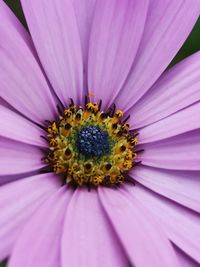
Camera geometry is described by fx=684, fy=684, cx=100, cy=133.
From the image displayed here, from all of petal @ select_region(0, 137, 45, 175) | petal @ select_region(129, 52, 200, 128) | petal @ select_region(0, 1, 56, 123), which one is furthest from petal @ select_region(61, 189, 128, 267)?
petal @ select_region(129, 52, 200, 128)

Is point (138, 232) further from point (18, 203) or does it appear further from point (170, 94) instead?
point (170, 94)

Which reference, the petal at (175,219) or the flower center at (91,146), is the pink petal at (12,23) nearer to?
the flower center at (91,146)

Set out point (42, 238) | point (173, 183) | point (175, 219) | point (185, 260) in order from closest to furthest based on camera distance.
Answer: point (42, 238)
point (185, 260)
point (175, 219)
point (173, 183)

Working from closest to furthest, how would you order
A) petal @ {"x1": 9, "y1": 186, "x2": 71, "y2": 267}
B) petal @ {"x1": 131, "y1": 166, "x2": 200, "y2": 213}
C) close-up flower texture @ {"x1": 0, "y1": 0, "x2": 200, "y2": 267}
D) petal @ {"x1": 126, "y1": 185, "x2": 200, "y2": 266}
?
petal @ {"x1": 9, "y1": 186, "x2": 71, "y2": 267} → close-up flower texture @ {"x1": 0, "y1": 0, "x2": 200, "y2": 267} → petal @ {"x1": 126, "y1": 185, "x2": 200, "y2": 266} → petal @ {"x1": 131, "y1": 166, "x2": 200, "y2": 213}

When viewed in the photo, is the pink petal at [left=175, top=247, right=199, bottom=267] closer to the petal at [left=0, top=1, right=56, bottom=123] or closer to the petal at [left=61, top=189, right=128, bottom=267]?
the petal at [left=61, top=189, right=128, bottom=267]

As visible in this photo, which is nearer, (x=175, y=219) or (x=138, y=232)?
(x=138, y=232)

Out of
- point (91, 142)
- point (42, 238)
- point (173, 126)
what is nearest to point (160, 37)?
point (173, 126)

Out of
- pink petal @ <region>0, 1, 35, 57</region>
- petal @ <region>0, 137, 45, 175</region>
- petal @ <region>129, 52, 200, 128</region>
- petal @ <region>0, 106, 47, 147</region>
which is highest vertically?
pink petal @ <region>0, 1, 35, 57</region>

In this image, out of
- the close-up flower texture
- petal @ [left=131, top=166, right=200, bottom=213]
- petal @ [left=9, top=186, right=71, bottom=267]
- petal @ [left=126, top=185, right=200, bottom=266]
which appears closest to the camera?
petal @ [left=9, top=186, right=71, bottom=267]
